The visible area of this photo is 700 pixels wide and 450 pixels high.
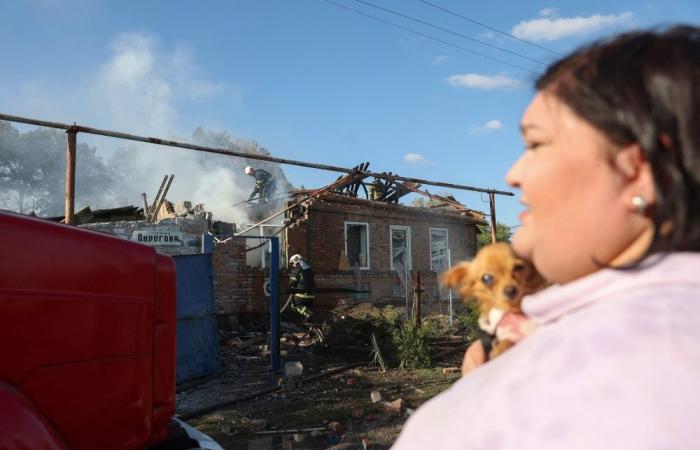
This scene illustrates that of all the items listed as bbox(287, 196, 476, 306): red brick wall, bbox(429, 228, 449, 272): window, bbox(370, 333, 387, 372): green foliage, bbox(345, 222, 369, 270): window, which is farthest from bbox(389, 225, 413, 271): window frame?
bbox(370, 333, 387, 372): green foliage

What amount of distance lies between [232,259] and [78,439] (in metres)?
12.4

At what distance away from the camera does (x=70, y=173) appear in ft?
20.1

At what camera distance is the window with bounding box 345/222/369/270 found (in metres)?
17.9

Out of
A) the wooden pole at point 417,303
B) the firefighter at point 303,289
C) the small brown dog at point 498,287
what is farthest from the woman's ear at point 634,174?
the firefighter at point 303,289

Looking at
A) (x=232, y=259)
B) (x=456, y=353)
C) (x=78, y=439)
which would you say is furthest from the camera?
(x=232, y=259)

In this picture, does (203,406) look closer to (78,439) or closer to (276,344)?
(276,344)

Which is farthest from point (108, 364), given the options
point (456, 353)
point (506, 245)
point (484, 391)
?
point (456, 353)

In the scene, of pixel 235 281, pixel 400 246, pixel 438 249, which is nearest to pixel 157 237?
pixel 235 281

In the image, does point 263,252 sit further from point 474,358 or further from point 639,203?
point 639,203

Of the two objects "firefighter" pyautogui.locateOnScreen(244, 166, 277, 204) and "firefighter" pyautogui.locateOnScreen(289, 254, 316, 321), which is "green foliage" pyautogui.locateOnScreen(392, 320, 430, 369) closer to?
"firefighter" pyautogui.locateOnScreen(289, 254, 316, 321)

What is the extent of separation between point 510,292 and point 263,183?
17686 millimetres

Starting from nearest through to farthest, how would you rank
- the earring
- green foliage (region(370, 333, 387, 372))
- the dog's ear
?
the earring < the dog's ear < green foliage (region(370, 333, 387, 372))

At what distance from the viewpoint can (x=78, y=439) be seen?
7.04 ft

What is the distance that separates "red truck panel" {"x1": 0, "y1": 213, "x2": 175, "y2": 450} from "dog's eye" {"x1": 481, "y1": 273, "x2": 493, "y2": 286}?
169 centimetres
